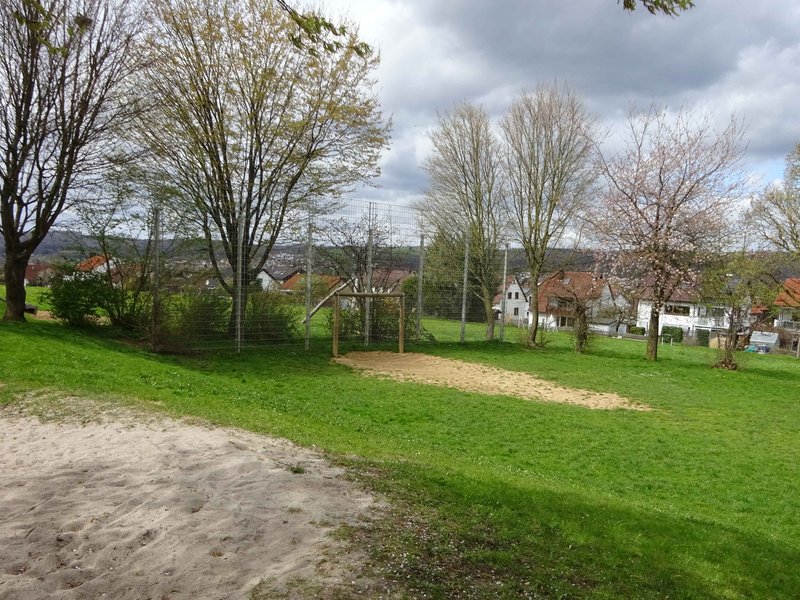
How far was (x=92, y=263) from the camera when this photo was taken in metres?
11.2

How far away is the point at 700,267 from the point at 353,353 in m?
9.89

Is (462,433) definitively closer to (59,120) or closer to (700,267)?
(59,120)

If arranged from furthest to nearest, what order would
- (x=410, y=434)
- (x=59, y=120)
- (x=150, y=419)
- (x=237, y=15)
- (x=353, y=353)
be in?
1. (x=353, y=353)
2. (x=237, y=15)
3. (x=59, y=120)
4. (x=410, y=434)
5. (x=150, y=419)


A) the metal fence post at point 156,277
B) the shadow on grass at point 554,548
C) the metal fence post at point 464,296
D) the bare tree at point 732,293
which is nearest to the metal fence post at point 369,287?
the metal fence post at point 464,296

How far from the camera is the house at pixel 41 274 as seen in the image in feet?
36.4

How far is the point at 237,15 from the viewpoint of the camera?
1201 centimetres

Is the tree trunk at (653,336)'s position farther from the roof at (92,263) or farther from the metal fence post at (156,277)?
the roof at (92,263)

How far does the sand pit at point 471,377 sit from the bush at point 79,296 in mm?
4803

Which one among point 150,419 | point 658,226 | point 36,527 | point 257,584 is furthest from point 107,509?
point 658,226

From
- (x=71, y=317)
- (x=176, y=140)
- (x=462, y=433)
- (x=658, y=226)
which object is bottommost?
(x=462, y=433)

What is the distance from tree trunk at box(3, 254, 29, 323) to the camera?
10281mm

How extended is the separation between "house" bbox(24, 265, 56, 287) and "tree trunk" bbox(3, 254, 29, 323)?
1.48 ft

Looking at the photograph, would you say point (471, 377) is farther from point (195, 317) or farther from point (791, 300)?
point (791, 300)

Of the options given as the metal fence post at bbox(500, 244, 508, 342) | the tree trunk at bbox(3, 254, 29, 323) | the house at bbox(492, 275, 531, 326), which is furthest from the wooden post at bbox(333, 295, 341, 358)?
the tree trunk at bbox(3, 254, 29, 323)
